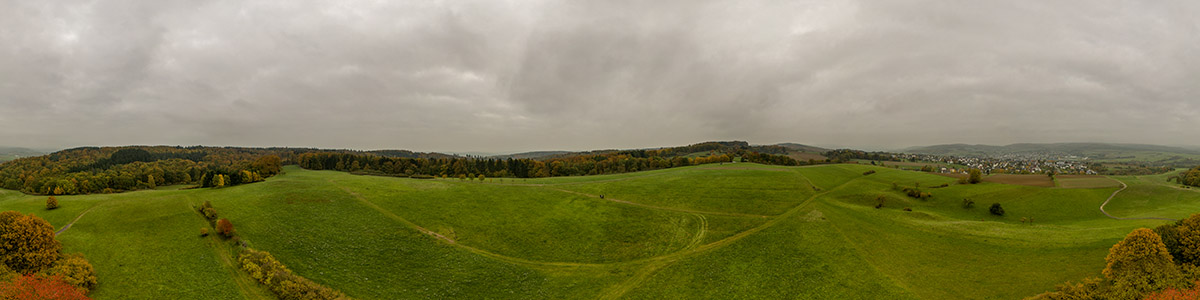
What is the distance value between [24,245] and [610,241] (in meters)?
51.8

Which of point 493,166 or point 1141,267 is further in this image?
point 493,166

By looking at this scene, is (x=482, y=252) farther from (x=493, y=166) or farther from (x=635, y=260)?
(x=493, y=166)

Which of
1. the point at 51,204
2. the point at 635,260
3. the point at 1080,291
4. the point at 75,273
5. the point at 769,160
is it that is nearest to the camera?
the point at 1080,291

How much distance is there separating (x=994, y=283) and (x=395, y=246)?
59.2 meters

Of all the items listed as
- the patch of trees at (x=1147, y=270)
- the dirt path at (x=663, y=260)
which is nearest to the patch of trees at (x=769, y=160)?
the dirt path at (x=663, y=260)

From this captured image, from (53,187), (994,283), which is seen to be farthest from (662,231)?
(53,187)

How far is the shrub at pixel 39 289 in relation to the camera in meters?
24.4

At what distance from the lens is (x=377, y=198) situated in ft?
175

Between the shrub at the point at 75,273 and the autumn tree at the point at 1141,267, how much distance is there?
80329 millimetres

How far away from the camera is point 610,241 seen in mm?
43375

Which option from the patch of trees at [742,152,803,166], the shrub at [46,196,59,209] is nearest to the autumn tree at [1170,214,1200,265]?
the patch of trees at [742,152,803,166]

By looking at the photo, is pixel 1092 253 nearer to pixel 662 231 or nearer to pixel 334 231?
pixel 662 231

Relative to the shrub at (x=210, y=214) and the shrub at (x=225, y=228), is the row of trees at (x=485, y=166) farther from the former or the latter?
the shrub at (x=225, y=228)

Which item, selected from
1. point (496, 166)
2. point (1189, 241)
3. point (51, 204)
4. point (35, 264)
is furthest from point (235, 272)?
point (496, 166)
